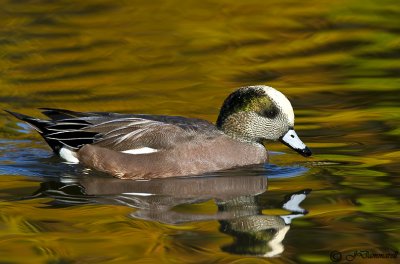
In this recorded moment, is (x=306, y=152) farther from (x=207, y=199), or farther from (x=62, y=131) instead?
(x=62, y=131)

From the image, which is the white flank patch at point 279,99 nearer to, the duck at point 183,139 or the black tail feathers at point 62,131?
the duck at point 183,139

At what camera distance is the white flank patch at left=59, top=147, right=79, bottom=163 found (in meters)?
7.86

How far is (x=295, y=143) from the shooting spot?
298 inches

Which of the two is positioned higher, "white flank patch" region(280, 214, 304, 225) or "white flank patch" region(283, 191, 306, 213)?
"white flank patch" region(283, 191, 306, 213)

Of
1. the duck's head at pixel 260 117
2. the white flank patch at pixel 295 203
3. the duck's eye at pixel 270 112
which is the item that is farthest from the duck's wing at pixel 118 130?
the white flank patch at pixel 295 203

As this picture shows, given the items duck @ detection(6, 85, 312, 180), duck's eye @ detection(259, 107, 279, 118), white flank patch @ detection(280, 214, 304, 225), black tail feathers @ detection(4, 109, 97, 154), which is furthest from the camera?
black tail feathers @ detection(4, 109, 97, 154)

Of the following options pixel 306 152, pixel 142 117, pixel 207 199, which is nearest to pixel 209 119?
pixel 142 117

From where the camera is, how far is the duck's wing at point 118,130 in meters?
7.53

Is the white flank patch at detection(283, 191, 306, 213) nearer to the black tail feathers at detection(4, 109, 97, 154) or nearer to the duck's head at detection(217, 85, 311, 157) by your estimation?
the duck's head at detection(217, 85, 311, 157)

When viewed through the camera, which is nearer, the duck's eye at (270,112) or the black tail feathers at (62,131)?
the duck's eye at (270,112)

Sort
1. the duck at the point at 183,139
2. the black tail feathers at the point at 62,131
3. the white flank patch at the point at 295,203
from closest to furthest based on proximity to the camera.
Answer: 1. the white flank patch at the point at 295,203
2. the duck at the point at 183,139
3. the black tail feathers at the point at 62,131

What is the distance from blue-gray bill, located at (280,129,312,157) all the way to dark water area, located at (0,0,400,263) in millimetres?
126

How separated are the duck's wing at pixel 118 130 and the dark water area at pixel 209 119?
10.1 inches

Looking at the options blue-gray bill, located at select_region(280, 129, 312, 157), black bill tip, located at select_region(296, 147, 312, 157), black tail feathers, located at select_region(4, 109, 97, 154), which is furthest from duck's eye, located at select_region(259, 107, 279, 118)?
black tail feathers, located at select_region(4, 109, 97, 154)
